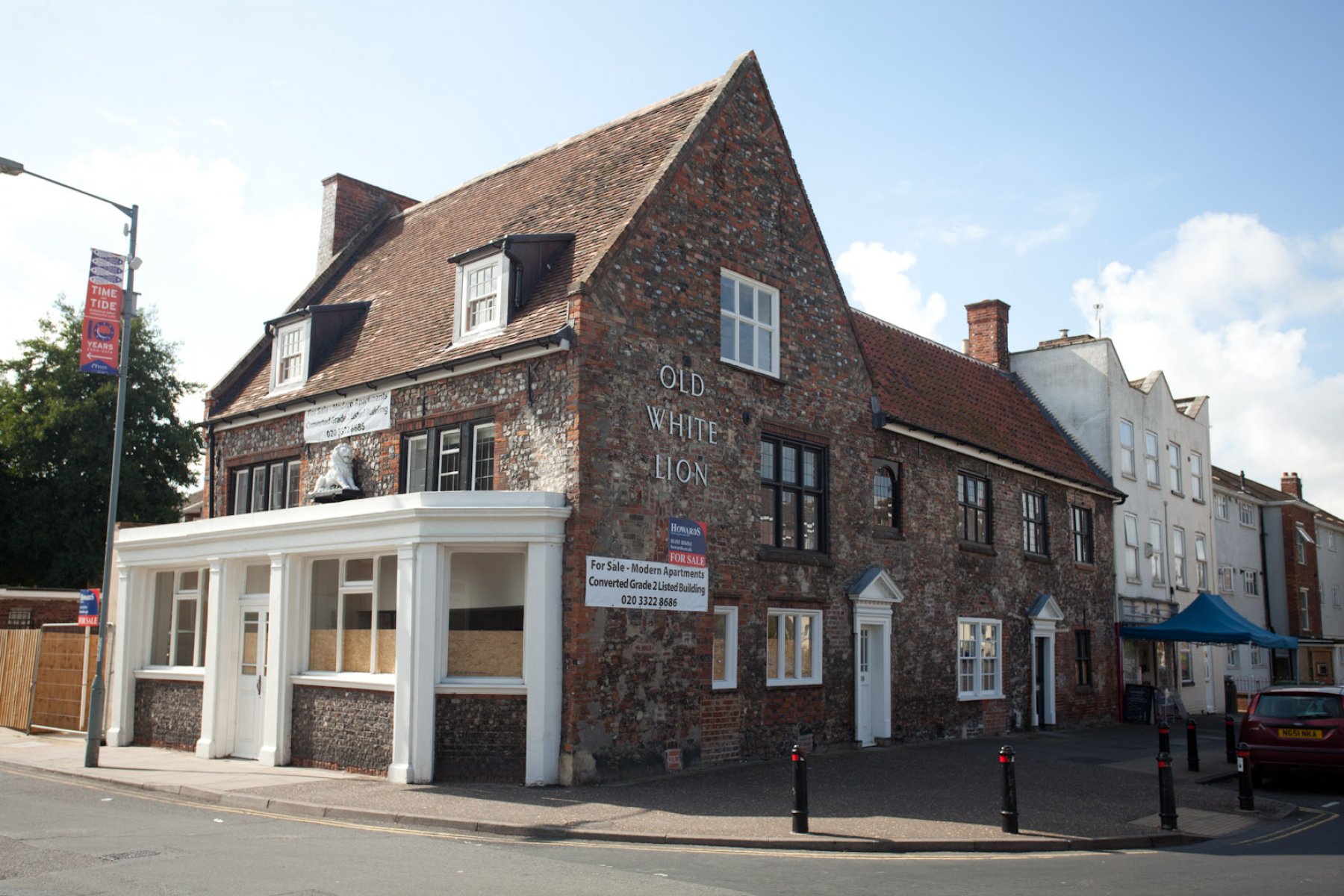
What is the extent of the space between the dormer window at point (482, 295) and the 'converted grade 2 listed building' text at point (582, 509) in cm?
5

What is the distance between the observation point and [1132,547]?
3152cm

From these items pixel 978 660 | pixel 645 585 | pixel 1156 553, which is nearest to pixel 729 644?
pixel 645 585

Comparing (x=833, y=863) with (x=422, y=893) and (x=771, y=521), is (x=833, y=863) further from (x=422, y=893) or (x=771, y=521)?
(x=771, y=521)

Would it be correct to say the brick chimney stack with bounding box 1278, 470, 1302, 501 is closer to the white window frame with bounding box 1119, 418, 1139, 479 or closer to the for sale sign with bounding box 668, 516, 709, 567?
the white window frame with bounding box 1119, 418, 1139, 479

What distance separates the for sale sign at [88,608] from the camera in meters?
20.9

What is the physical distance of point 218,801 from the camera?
1366cm

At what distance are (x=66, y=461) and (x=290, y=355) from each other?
74.9 feet

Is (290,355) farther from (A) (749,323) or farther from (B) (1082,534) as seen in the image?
(B) (1082,534)

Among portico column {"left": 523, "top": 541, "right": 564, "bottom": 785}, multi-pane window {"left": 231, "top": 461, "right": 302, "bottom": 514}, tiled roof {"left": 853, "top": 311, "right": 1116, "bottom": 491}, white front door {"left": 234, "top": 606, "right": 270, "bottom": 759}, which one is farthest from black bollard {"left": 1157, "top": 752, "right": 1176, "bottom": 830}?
multi-pane window {"left": 231, "top": 461, "right": 302, "bottom": 514}

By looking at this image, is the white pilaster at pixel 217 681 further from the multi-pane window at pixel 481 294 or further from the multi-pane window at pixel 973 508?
the multi-pane window at pixel 973 508

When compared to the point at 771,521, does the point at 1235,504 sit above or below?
above

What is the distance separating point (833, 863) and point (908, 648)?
37.5 feet

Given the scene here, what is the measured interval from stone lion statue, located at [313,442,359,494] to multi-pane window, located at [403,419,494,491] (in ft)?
4.12

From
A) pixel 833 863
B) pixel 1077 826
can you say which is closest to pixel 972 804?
pixel 1077 826
